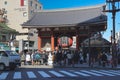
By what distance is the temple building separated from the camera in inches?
1860

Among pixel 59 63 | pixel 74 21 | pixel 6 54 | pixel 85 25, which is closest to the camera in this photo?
pixel 6 54

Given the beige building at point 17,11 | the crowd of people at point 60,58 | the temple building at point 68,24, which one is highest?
the beige building at point 17,11

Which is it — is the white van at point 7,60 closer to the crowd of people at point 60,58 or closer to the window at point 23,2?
the crowd of people at point 60,58

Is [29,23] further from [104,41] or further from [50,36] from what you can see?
[104,41]

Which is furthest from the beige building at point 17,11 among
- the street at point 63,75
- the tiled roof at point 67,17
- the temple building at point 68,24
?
the street at point 63,75

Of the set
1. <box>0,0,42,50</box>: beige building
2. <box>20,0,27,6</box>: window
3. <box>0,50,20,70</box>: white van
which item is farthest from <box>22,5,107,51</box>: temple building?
<box>20,0,27,6</box>: window

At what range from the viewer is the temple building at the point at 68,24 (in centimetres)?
4724

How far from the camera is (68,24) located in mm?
48281

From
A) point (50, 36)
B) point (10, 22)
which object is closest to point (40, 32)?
point (50, 36)

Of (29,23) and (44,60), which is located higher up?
(29,23)

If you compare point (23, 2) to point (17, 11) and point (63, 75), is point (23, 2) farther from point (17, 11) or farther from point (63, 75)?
point (63, 75)

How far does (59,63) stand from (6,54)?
10.1 m

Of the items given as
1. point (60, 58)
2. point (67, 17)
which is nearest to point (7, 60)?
point (60, 58)

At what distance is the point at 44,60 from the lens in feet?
140
